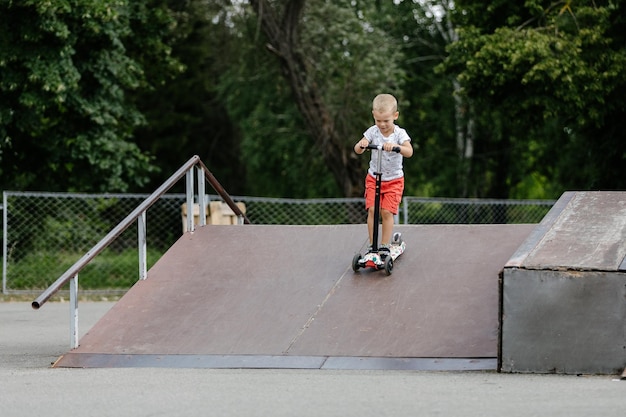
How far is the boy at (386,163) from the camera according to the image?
29.6ft

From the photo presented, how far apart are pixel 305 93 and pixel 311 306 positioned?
19.1m

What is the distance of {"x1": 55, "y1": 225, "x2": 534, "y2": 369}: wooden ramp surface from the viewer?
25.8ft

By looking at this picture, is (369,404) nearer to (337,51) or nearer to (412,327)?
(412,327)

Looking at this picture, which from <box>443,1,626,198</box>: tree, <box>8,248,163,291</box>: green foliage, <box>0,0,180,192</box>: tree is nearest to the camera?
<box>8,248,163,291</box>: green foliage

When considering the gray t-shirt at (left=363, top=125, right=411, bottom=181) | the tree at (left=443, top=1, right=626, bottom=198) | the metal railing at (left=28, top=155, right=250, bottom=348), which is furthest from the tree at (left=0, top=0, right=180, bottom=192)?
the gray t-shirt at (left=363, top=125, right=411, bottom=181)

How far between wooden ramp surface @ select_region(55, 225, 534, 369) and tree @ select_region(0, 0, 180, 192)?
37.2 feet

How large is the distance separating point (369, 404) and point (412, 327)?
7.00 ft

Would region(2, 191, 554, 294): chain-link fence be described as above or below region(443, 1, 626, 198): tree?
below

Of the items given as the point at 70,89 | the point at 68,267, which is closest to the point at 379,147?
the point at 68,267

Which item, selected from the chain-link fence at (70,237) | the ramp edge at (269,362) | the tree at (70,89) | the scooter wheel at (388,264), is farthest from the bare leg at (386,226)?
the tree at (70,89)

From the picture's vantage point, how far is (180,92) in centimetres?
3856

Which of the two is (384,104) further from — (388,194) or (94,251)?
(94,251)

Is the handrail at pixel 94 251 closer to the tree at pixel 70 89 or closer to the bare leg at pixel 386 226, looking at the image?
the bare leg at pixel 386 226

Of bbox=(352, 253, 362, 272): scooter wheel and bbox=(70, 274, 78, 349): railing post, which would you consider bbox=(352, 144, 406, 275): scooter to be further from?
bbox=(70, 274, 78, 349): railing post
